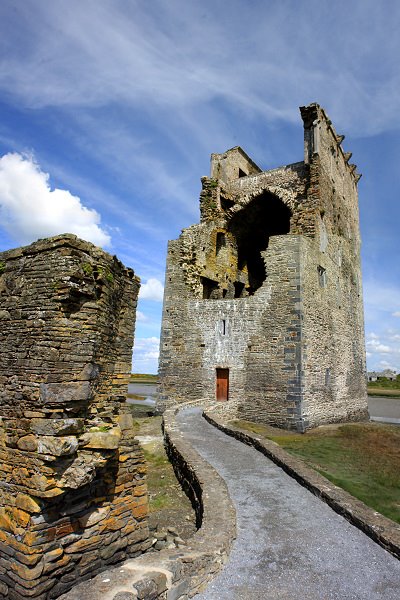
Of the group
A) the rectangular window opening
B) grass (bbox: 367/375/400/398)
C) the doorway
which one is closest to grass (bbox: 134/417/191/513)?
the doorway

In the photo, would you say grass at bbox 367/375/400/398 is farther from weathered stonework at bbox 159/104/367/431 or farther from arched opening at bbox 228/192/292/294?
arched opening at bbox 228/192/292/294

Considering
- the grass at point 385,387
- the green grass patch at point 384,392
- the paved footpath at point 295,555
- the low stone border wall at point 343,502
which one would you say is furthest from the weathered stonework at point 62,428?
the grass at point 385,387

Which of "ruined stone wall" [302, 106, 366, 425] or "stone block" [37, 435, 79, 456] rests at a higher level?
"ruined stone wall" [302, 106, 366, 425]

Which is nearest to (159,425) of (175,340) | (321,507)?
(175,340)

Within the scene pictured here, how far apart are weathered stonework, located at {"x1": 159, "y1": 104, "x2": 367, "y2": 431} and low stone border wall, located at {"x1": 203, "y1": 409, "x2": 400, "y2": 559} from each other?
20.5 feet

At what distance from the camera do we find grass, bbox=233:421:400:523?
7316 millimetres

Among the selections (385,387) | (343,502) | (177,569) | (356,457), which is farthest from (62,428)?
(385,387)

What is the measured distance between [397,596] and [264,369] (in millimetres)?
12415

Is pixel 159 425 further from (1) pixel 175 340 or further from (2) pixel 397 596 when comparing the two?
(2) pixel 397 596

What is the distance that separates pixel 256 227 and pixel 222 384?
417 inches

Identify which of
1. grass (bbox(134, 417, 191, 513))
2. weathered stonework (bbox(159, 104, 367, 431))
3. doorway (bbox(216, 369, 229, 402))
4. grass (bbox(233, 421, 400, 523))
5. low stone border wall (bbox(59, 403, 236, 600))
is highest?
weathered stonework (bbox(159, 104, 367, 431))

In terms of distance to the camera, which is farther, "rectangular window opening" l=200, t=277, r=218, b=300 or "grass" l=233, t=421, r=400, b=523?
"rectangular window opening" l=200, t=277, r=218, b=300

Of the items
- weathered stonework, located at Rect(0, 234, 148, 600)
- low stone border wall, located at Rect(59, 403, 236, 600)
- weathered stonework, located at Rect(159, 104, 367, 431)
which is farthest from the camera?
weathered stonework, located at Rect(159, 104, 367, 431)

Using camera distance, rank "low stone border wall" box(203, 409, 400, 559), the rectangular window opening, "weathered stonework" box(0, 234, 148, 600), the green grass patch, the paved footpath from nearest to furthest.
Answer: the paved footpath < "weathered stonework" box(0, 234, 148, 600) < "low stone border wall" box(203, 409, 400, 559) < the rectangular window opening < the green grass patch
